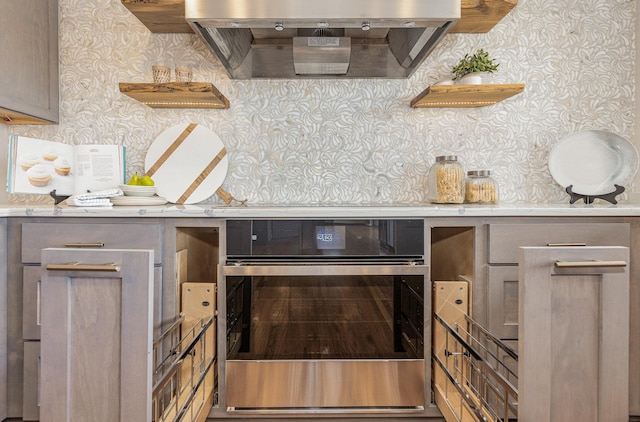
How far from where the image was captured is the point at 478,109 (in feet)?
6.86

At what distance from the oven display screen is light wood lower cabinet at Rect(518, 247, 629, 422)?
670mm

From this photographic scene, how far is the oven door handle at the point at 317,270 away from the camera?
147 cm

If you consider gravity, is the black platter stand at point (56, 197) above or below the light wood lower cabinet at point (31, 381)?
above

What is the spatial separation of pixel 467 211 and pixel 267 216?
73 cm

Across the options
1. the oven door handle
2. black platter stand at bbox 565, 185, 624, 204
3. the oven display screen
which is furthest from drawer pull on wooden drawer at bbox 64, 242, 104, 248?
black platter stand at bbox 565, 185, 624, 204

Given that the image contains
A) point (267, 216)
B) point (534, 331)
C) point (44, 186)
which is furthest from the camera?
point (44, 186)

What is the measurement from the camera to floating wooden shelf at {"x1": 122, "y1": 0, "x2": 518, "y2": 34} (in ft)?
5.38

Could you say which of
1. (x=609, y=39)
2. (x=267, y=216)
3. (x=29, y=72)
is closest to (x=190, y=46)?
(x=29, y=72)

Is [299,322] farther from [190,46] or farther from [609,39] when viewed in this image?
[609,39]

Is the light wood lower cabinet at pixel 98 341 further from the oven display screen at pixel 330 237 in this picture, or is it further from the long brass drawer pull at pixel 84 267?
the oven display screen at pixel 330 237

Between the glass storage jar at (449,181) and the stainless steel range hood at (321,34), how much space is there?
46 cm

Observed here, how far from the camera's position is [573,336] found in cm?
94

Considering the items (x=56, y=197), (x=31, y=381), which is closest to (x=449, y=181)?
(x=56, y=197)

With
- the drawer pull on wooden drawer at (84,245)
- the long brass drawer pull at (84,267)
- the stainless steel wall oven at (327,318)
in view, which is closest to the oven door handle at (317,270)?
the stainless steel wall oven at (327,318)
